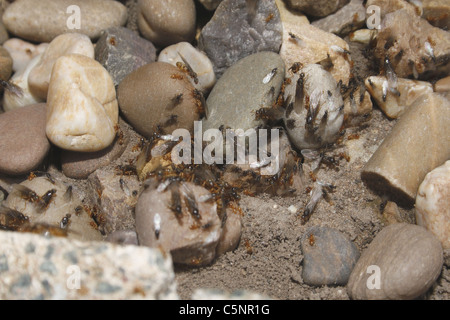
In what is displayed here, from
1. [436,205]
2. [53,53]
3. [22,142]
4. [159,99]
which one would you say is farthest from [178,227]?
[53,53]

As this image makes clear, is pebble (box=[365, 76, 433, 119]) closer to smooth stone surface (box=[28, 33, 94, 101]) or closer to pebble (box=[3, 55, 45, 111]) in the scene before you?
smooth stone surface (box=[28, 33, 94, 101])

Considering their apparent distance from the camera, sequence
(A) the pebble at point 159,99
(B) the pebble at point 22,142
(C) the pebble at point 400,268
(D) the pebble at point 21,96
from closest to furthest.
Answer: (C) the pebble at point 400,268 → (B) the pebble at point 22,142 → (A) the pebble at point 159,99 → (D) the pebble at point 21,96

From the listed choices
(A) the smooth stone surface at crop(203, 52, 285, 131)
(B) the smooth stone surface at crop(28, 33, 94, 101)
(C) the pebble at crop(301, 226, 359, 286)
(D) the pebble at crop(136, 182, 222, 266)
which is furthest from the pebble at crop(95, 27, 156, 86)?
(C) the pebble at crop(301, 226, 359, 286)

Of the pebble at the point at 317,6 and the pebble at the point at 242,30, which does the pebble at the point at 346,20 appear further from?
the pebble at the point at 242,30

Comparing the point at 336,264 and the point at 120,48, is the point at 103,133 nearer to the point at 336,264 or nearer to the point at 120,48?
the point at 120,48

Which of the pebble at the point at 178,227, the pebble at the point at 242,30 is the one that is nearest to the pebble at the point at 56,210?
the pebble at the point at 178,227

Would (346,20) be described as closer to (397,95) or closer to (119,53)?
(397,95)
